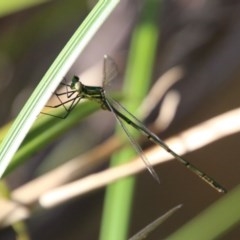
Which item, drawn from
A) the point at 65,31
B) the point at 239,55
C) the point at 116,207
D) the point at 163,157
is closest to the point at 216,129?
the point at 163,157

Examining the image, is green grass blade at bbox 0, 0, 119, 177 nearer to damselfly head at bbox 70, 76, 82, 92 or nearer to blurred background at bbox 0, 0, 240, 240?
damselfly head at bbox 70, 76, 82, 92

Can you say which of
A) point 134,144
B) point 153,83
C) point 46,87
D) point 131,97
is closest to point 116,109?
point 131,97

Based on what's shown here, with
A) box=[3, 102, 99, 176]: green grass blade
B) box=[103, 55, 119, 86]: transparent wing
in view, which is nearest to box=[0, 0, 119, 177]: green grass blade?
box=[3, 102, 99, 176]: green grass blade

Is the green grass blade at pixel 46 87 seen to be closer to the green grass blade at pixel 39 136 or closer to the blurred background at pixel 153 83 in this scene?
the green grass blade at pixel 39 136

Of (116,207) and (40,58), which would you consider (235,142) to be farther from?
(116,207)

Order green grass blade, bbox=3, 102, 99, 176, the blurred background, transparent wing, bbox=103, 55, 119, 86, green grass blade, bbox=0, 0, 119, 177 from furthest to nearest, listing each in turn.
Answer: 1. the blurred background
2. transparent wing, bbox=103, 55, 119, 86
3. green grass blade, bbox=3, 102, 99, 176
4. green grass blade, bbox=0, 0, 119, 177

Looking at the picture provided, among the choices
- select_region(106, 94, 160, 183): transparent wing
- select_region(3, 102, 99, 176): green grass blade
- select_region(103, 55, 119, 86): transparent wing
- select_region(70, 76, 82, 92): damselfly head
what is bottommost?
select_region(106, 94, 160, 183): transparent wing
